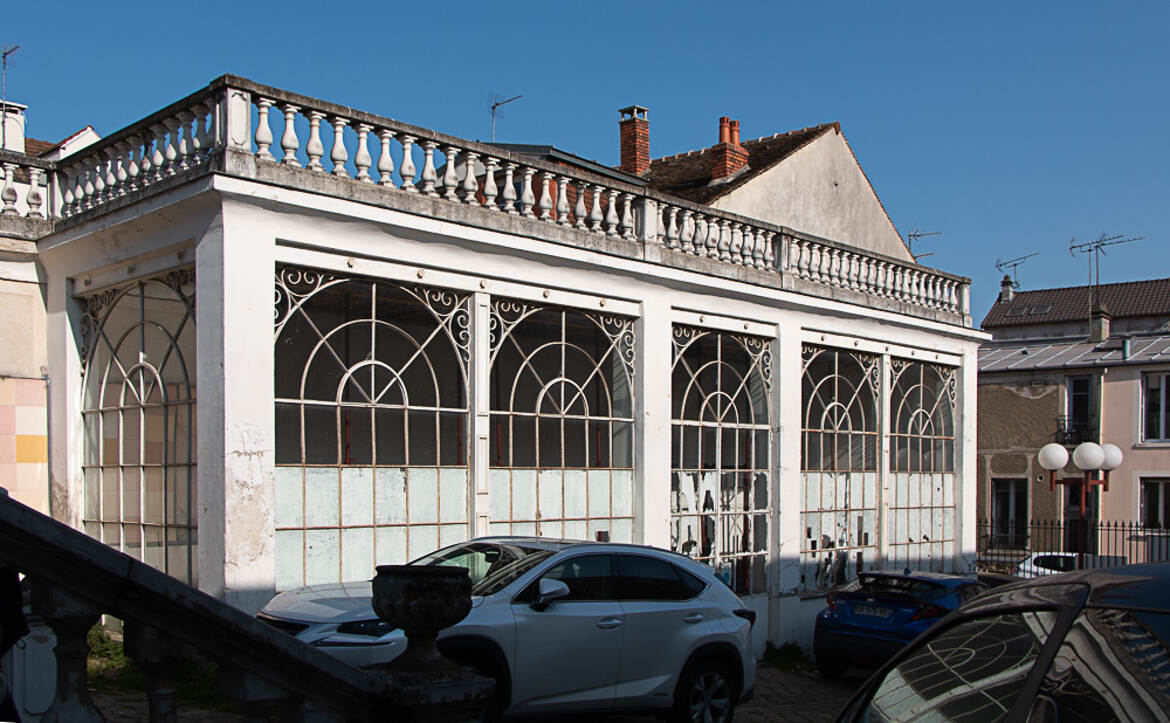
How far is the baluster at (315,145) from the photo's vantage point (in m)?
9.62

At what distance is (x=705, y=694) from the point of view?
909cm

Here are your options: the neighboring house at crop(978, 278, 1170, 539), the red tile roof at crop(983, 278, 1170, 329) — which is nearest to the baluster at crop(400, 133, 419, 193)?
the neighboring house at crop(978, 278, 1170, 539)

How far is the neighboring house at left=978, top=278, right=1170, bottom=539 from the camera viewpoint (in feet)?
98.6

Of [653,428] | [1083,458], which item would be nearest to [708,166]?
[653,428]

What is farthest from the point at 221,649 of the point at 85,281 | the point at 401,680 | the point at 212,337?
the point at 85,281

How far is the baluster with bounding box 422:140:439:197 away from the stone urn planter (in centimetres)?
631

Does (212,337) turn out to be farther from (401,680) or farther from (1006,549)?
(1006,549)

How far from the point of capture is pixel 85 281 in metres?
10.9

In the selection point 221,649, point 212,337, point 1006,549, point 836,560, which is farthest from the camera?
point 1006,549

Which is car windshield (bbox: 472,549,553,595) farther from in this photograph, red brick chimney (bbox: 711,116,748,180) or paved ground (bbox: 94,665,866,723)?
red brick chimney (bbox: 711,116,748,180)

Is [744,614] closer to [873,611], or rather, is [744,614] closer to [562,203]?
[873,611]

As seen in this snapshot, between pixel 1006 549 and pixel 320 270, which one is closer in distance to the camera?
pixel 320 270

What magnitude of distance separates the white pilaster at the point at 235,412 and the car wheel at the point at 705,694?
3.49 metres

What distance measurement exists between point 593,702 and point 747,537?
6.49 metres
